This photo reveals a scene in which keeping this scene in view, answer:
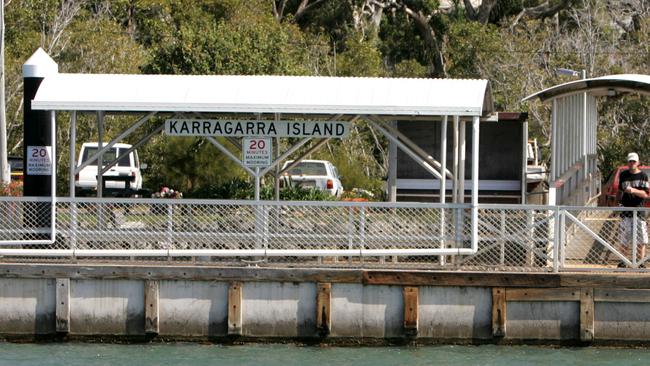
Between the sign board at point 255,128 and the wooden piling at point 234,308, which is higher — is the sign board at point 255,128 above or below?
above

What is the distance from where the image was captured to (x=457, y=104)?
17.5m

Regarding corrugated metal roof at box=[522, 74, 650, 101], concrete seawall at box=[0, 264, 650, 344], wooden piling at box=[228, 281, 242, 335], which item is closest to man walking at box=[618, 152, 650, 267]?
concrete seawall at box=[0, 264, 650, 344]

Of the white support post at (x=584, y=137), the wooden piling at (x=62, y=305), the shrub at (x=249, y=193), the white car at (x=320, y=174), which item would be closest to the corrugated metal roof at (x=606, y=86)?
the white support post at (x=584, y=137)

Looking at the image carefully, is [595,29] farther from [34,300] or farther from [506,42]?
[34,300]

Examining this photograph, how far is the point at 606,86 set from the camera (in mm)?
20266

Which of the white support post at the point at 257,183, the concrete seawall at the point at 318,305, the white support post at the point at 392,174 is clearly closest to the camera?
the concrete seawall at the point at 318,305

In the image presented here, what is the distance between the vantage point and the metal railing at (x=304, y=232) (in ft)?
57.2

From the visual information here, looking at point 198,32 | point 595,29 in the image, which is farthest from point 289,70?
point 595,29

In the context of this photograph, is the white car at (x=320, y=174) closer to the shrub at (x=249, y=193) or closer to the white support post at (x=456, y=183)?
the shrub at (x=249, y=193)

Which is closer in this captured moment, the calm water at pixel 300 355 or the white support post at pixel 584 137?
the calm water at pixel 300 355

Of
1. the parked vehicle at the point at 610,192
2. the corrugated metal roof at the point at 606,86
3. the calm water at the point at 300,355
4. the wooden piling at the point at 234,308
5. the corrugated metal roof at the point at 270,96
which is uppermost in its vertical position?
the corrugated metal roof at the point at 606,86

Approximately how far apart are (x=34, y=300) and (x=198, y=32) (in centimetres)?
2109

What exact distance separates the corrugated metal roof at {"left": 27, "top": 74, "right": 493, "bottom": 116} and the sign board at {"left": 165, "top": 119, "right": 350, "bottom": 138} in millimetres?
361

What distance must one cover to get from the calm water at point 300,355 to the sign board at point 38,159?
8.64 feet
